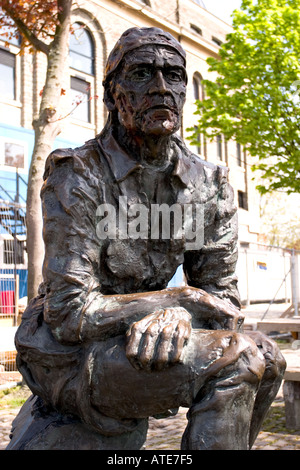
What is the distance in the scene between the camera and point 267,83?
1523cm

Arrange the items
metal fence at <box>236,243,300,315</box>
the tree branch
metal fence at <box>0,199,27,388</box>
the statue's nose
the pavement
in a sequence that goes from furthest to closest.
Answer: metal fence at <box>236,243,300,315</box>
metal fence at <box>0,199,27,388</box>
the tree branch
the pavement
the statue's nose

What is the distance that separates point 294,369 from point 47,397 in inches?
133

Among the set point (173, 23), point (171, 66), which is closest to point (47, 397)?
point (171, 66)

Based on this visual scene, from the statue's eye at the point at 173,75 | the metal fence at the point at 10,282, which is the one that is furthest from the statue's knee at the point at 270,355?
the metal fence at the point at 10,282

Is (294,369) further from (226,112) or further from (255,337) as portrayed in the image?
(226,112)

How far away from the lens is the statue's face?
2.36m

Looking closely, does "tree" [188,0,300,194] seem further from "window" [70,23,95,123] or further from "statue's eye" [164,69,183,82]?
"statue's eye" [164,69,183,82]

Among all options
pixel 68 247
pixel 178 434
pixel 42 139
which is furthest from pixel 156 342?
pixel 42 139

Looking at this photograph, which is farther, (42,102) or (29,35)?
(29,35)

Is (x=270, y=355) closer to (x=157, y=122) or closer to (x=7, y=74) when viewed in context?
(x=157, y=122)

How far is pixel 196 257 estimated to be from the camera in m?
2.66

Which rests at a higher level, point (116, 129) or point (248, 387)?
point (116, 129)

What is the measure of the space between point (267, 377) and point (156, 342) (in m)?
0.63

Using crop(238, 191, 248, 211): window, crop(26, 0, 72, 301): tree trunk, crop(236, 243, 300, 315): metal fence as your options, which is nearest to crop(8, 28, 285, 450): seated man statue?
crop(26, 0, 72, 301): tree trunk
